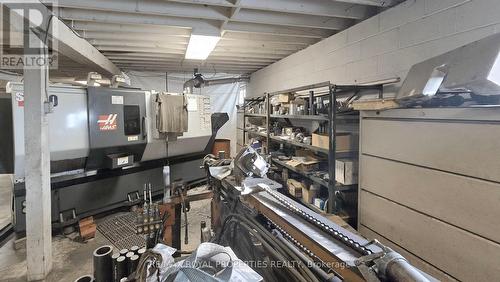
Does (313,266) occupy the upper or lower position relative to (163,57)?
lower

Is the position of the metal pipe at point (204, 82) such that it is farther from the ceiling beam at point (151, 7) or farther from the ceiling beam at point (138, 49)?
the ceiling beam at point (151, 7)

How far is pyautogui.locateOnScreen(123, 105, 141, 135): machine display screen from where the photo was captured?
3.32 meters

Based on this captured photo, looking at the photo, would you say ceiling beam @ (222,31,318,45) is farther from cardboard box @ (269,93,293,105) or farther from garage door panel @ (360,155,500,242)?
garage door panel @ (360,155,500,242)

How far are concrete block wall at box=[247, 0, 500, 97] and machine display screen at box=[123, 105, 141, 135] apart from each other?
2.41 meters

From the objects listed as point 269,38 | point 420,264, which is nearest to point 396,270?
point 420,264

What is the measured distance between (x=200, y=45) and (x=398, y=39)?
8.05 feet

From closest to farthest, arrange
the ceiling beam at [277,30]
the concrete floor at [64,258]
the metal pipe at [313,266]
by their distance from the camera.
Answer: the metal pipe at [313,266] → the concrete floor at [64,258] → the ceiling beam at [277,30]

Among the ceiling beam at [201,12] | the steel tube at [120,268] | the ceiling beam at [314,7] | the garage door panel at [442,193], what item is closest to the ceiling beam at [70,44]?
the ceiling beam at [201,12]

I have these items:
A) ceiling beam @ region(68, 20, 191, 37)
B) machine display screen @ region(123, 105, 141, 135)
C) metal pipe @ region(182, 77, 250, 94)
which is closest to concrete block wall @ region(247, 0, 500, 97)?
ceiling beam @ region(68, 20, 191, 37)

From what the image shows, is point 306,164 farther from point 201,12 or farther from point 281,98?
point 201,12

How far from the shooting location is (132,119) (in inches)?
134

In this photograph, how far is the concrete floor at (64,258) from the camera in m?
2.35

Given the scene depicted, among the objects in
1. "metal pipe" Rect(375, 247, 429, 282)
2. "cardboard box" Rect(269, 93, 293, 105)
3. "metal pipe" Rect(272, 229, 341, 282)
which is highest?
"cardboard box" Rect(269, 93, 293, 105)

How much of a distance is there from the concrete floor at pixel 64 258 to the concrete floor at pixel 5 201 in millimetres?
→ 806
